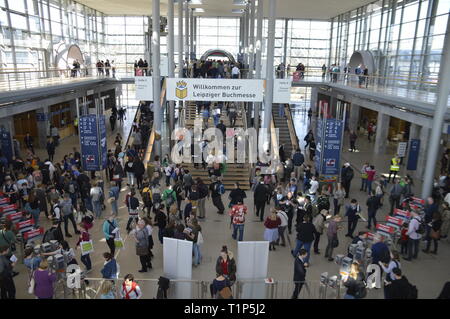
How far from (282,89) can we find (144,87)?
6761 millimetres

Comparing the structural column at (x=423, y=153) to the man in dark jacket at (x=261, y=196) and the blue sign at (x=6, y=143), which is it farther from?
the blue sign at (x=6, y=143)

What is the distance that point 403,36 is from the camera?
26.6 m

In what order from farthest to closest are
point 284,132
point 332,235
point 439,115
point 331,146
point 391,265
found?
1. point 284,132
2. point 331,146
3. point 439,115
4. point 332,235
5. point 391,265

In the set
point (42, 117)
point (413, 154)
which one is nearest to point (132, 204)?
point (413, 154)

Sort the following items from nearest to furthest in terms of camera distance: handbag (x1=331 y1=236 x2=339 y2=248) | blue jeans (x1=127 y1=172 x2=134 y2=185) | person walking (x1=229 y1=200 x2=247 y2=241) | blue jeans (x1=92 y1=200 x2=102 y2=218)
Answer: handbag (x1=331 y1=236 x2=339 y2=248) → person walking (x1=229 y1=200 x2=247 y2=241) → blue jeans (x1=92 y1=200 x2=102 y2=218) → blue jeans (x1=127 y1=172 x2=134 y2=185)

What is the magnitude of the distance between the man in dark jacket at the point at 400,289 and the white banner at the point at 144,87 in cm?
1456

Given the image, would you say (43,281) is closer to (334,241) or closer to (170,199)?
(170,199)

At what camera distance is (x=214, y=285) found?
721 cm

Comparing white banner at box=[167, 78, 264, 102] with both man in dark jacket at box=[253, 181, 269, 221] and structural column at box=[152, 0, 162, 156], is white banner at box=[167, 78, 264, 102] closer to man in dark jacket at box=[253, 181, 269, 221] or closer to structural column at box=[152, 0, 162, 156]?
structural column at box=[152, 0, 162, 156]

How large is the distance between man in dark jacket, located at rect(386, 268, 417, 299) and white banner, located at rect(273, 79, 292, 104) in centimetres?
1253

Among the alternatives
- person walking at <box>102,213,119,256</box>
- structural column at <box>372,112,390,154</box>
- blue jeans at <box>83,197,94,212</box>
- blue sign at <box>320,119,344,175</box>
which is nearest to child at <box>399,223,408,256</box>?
blue sign at <box>320,119,344,175</box>

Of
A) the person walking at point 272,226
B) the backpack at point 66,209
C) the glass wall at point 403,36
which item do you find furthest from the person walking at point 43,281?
the glass wall at point 403,36

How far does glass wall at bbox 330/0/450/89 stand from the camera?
73.7ft

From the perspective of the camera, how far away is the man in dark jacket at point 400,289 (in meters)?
7.01
